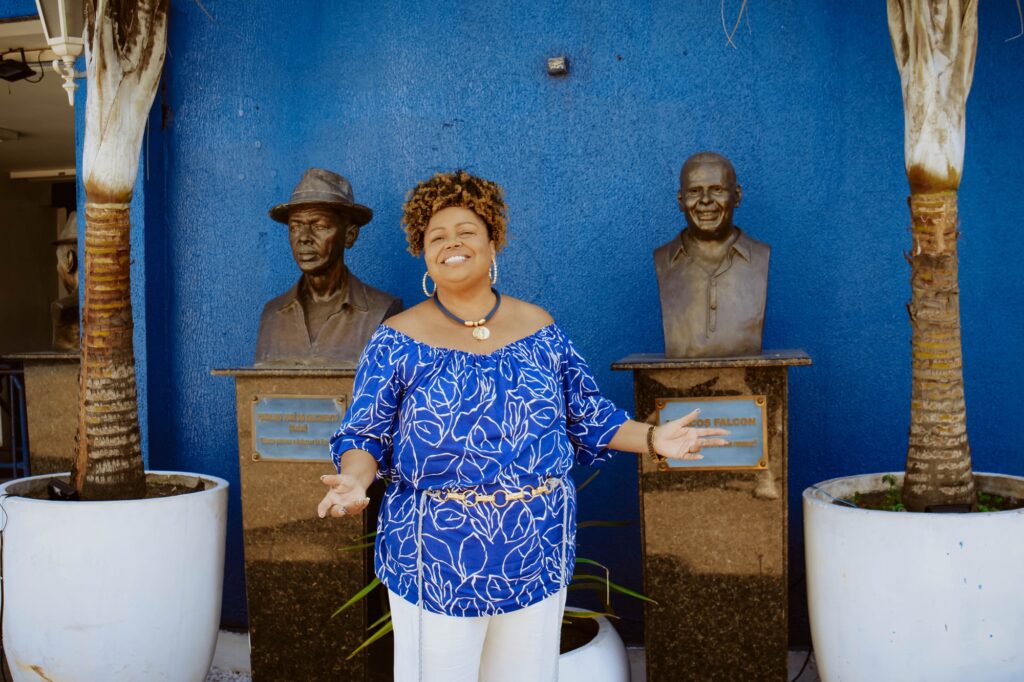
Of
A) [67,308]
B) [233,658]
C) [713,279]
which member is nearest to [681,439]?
[713,279]

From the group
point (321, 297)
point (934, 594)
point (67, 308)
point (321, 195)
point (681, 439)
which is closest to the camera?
point (681, 439)

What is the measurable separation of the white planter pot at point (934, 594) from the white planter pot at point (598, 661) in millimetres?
774

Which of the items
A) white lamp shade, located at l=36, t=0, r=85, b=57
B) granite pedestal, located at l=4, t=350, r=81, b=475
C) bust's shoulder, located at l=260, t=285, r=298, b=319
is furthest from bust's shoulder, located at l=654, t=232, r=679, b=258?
granite pedestal, located at l=4, t=350, r=81, b=475

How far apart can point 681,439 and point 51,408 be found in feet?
12.1

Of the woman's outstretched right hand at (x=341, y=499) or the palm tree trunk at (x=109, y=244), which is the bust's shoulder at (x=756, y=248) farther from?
the palm tree trunk at (x=109, y=244)

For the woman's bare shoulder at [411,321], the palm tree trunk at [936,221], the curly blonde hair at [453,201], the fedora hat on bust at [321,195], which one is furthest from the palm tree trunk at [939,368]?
the fedora hat on bust at [321,195]

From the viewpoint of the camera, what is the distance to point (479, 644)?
217 cm

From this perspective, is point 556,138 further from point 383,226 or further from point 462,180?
point 462,180

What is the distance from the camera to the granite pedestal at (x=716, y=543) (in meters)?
3.16

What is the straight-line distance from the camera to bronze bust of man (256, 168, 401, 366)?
3541mm

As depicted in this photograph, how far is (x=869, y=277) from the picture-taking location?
3.85 meters

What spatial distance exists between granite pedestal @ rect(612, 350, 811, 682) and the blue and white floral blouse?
100 centimetres

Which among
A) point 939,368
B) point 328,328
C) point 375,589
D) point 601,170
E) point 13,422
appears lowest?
point 375,589

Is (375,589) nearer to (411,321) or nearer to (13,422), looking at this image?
(411,321)
